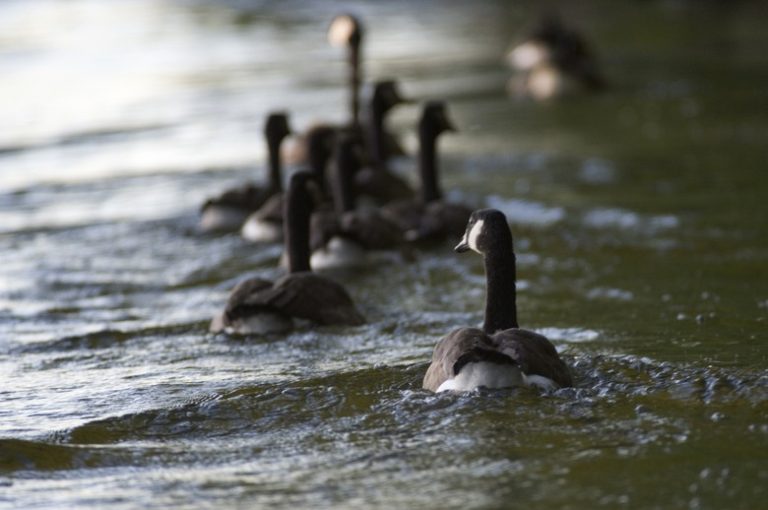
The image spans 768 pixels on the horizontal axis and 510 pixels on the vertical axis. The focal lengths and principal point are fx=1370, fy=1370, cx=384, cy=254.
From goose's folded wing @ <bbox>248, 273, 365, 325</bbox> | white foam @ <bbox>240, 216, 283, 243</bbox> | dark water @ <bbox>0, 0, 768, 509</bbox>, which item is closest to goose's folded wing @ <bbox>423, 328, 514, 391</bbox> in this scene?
dark water @ <bbox>0, 0, 768, 509</bbox>

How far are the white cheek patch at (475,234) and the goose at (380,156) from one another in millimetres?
5483

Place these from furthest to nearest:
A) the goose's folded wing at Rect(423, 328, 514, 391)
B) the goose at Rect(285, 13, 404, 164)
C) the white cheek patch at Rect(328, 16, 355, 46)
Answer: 1. the white cheek patch at Rect(328, 16, 355, 46)
2. the goose at Rect(285, 13, 404, 164)
3. the goose's folded wing at Rect(423, 328, 514, 391)

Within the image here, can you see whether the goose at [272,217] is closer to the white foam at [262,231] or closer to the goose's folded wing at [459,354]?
the white foam at [262,231]

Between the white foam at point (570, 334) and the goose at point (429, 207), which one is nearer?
the white foam at point (570, 334)

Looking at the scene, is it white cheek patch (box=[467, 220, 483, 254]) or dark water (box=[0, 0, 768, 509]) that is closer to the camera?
dark water (box=[0, 0, 768, 509])

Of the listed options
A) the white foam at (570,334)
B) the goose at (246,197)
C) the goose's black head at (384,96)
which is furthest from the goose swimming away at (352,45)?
the white foam at (570,334)

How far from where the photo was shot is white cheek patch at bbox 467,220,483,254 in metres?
7.69

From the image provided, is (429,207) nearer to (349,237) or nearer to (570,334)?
(349,237)

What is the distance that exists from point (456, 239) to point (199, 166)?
17.2 ft

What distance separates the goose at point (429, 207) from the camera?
467 inches

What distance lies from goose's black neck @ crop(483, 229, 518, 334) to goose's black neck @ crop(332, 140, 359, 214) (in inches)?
183

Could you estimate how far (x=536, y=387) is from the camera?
7.02 metres

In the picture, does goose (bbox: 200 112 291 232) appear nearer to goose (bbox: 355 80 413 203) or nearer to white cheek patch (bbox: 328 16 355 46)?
goose (bbox: 355 80 413 203)

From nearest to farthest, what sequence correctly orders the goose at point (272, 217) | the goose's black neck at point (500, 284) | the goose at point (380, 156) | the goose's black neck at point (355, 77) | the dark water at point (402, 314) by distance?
the dark water at point (402, 314), the goose's black neck at point (500, 284), the goose at point (272, 217), the goose at point (380, 156), the goose's black neck at point (355, 77)
